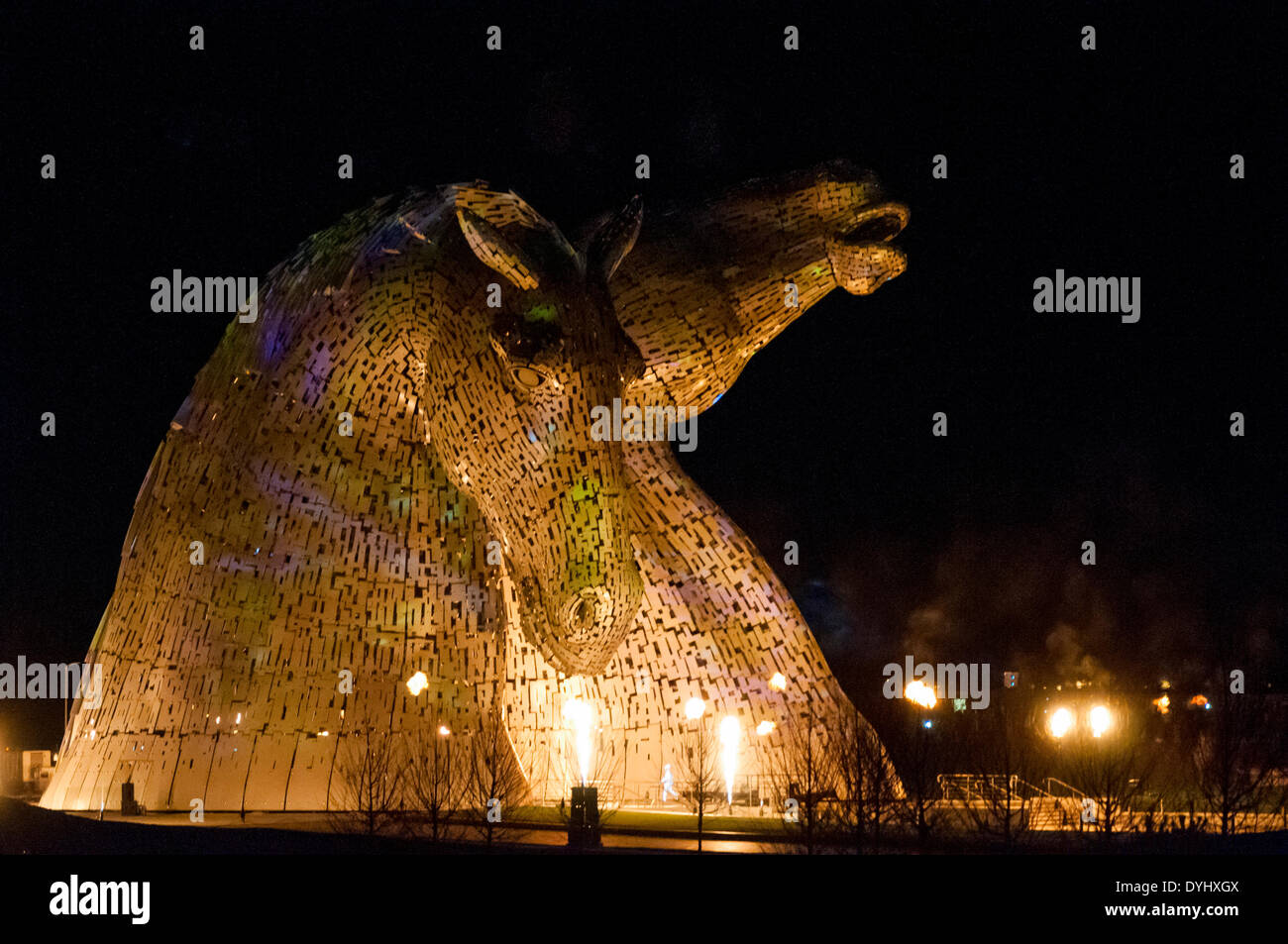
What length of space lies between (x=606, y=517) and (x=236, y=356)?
19.3 feet

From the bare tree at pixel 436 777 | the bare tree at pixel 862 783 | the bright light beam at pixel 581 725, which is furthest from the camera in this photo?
the bright light beam at pixel 581 725

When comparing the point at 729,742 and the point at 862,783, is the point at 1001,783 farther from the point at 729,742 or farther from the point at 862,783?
the point at 729,742

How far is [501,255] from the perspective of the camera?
1555cm

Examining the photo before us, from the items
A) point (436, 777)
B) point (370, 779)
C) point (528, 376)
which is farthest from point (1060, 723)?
point (528, 376)

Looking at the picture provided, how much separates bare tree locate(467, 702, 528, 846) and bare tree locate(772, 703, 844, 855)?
3.18m

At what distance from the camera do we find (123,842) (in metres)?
16.3

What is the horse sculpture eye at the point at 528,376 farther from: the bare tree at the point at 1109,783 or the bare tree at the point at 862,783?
the bare tree at the point at 1109,783

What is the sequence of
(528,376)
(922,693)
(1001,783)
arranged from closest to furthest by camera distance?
(528,376)
(1001,783)
(922,693)

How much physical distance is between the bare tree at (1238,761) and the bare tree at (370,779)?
32.0ft

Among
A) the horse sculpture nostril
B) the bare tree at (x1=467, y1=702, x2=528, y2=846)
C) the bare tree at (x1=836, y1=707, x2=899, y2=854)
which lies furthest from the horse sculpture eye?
the bare tree at (x1=836, y1=707, x2=899, y2=854)

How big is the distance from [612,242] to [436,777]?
6.14 meters

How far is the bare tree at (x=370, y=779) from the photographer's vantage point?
688 inches

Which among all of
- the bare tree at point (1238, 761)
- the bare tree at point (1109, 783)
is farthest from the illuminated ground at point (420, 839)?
the bare tree at point (1238, 761)
